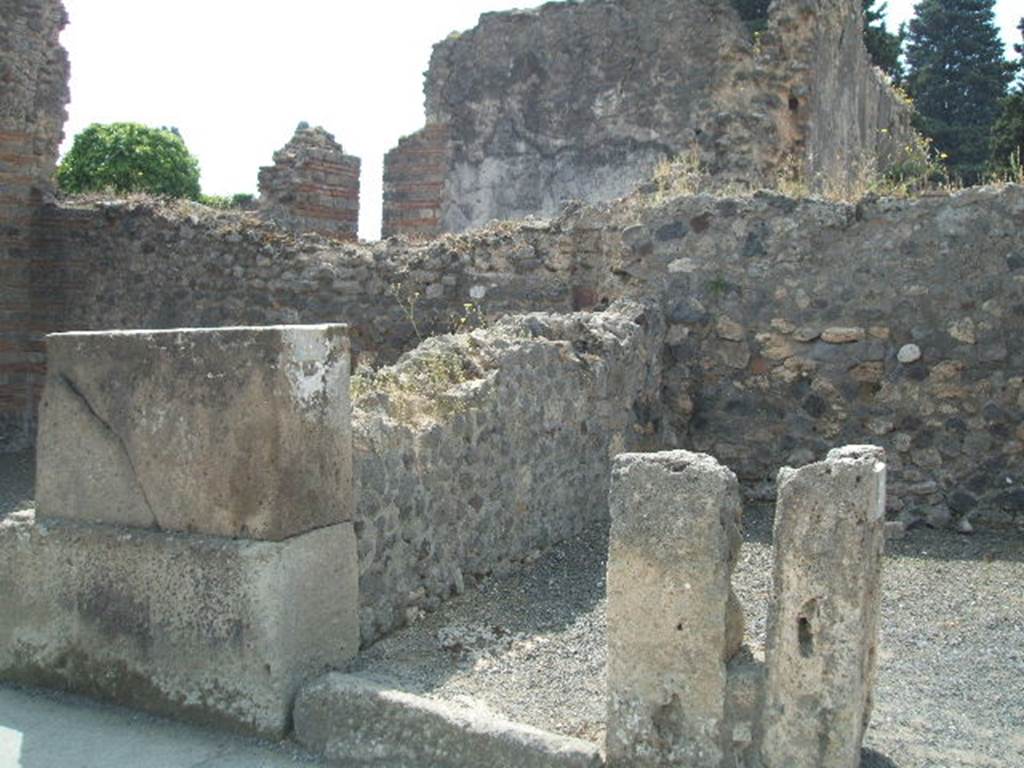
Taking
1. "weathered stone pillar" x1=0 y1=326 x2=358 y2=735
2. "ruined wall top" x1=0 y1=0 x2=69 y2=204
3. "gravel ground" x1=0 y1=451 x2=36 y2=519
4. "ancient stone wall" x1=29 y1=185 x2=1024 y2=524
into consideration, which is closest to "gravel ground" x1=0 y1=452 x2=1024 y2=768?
"weathered stone pillar" x1=0 y1=326 x2=358 y2=735

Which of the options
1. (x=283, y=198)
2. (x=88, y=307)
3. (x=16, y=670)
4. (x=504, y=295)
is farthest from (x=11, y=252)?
(x=16, y=670)

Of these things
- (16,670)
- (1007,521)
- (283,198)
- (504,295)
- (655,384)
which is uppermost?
(283,198)

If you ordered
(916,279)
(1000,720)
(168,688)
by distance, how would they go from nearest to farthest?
(1000,720)
(168,688)
(916,279)

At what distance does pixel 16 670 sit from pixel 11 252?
7.52 meters

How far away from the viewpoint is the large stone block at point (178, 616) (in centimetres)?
351

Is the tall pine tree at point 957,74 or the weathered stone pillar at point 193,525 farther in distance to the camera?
the tall pine tree at point 957,74

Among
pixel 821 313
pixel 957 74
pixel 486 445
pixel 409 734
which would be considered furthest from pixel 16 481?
pixel 957 74

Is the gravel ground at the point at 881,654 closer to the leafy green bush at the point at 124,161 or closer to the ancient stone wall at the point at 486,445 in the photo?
the ancient stone wall at the point at 486,445

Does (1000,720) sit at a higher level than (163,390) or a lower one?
lower

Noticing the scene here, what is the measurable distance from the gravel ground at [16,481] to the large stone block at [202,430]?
11.8 feet

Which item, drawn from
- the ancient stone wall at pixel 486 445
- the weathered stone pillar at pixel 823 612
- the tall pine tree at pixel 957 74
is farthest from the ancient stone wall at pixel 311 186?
the tall pine tree at pixel 957 74

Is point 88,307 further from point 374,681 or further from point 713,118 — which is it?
point 374,681

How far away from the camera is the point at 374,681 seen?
3.54m

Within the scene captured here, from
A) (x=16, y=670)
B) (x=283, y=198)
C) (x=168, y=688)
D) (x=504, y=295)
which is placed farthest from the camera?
(x=283, y=198)
